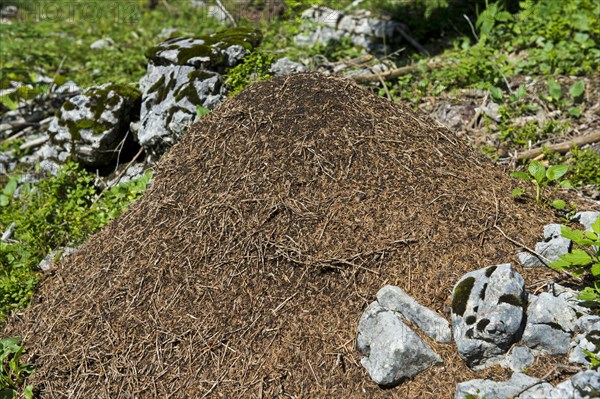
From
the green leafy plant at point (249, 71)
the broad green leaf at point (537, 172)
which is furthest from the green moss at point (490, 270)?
the green leafy plant at point (249, 71)

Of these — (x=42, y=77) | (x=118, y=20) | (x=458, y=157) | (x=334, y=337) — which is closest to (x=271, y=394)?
(x=334, y=337)

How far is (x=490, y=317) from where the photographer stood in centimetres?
330

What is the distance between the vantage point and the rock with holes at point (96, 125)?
6363mm

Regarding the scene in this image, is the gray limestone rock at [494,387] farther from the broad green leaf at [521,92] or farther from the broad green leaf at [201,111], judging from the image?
the broad green leaf at [521,92]

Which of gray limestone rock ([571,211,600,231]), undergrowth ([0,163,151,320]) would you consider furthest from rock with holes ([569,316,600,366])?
undergrowth ([0,163,151,320])

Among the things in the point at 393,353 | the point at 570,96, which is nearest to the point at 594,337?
the point at 393,353

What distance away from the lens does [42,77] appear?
8.30m

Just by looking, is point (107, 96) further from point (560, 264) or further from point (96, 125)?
point (560, 264)

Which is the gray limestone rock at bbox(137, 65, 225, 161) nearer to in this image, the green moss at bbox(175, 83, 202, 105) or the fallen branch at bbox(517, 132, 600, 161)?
the green moss at bbox(175, 83, 202, 105)

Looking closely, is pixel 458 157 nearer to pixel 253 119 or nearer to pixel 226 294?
pixel 253 119

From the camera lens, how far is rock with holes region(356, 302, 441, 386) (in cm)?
333

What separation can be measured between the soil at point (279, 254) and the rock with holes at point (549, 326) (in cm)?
29

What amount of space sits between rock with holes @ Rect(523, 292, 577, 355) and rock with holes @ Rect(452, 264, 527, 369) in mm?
61

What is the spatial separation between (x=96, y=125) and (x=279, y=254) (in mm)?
3463
